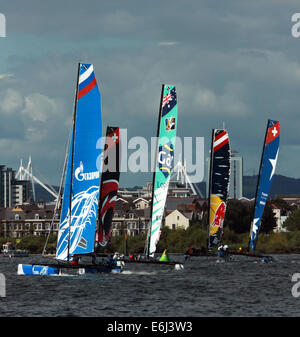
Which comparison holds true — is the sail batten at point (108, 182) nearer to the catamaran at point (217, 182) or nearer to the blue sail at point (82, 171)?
the catamaran at point (217, 182)

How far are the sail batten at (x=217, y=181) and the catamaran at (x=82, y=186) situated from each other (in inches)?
1200

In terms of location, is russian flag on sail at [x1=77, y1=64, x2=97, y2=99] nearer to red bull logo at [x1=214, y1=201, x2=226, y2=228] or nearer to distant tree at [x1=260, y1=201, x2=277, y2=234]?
red bull logo at [x1=214, y1=201, x2=226, y2=228]

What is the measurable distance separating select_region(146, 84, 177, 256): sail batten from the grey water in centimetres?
426

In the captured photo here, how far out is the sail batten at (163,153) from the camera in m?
74.9

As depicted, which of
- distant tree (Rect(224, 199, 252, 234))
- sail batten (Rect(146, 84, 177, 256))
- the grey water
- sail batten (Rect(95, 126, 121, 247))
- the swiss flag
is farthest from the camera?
distant tree (Rect(224, 199, 252, 234))

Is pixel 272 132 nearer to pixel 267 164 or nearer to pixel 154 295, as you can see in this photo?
pixel 267 164

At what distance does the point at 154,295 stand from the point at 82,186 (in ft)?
35.8

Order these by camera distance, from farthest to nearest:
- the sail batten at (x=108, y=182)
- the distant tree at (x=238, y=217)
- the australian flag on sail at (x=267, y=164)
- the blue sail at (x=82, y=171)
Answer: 1. the distant tree at (x=238, y=217)
2. the australian flag on sail at (x=267, y=164)
3. the sail batten at (x=108, y=182)
4. the blue sail at (x=82, y=171)

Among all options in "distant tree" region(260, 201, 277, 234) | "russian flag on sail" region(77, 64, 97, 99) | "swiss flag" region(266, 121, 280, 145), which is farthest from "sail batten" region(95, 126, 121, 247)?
"distant tree" region(260, 201, 277, 234)

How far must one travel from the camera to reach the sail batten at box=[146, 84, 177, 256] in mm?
74938

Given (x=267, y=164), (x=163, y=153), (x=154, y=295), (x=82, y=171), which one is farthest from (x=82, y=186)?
A: (x=267, y=164)

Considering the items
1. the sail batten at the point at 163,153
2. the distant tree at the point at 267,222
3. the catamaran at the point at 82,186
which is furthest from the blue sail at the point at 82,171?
the distant tree at the point at 267,222
